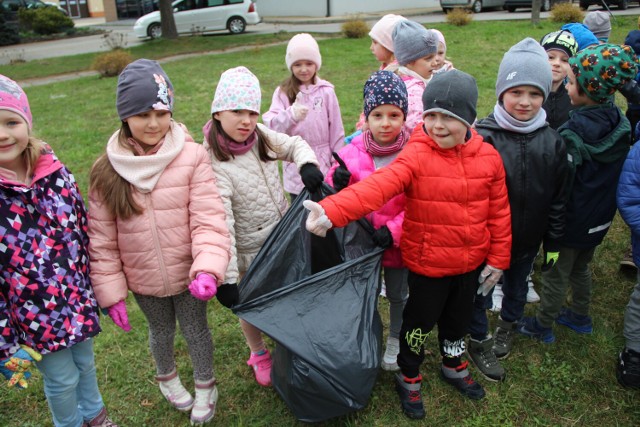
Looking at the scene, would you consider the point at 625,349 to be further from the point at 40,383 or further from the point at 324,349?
the point at 40,383

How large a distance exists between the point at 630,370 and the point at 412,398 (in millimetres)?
1111

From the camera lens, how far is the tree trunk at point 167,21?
56.2ft

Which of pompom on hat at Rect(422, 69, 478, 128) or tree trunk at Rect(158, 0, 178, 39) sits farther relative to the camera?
tree trunk at Rect(158, 0, 178, 39)

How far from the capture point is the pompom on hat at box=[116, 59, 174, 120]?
2096 mm

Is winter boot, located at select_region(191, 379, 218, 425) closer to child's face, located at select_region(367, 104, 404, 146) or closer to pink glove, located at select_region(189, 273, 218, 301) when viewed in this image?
pink glove, located at select_region(189, 273, 218, 301)

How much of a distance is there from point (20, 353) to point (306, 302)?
1129mm

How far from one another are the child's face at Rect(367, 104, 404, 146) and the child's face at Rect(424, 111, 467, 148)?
0.22m

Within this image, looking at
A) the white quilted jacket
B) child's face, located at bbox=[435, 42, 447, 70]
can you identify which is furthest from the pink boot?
child's face, located at bbox=[435, 42, 447, 70]

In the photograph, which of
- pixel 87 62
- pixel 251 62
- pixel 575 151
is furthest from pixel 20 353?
pixel 87 62

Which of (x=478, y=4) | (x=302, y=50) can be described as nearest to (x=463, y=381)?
(x=302, y=50)

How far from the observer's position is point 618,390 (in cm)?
260

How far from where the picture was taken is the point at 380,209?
252cm

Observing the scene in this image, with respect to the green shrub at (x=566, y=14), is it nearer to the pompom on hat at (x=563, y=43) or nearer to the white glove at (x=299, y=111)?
the pompom on hat at (x=563, y=43)

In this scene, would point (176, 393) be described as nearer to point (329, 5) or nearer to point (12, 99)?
point (12, 99)
